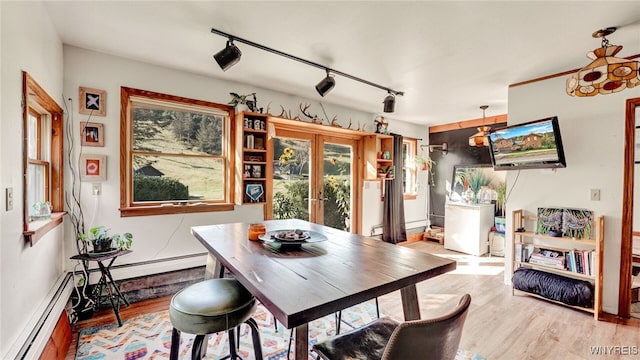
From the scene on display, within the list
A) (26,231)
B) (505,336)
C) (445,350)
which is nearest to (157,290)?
(26,231)

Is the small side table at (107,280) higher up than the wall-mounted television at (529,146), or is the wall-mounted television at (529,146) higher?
the wall-mounted television at (529,146)

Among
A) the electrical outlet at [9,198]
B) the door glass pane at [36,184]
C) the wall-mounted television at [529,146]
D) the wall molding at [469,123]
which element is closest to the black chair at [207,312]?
the electrical outlet at [9,198]

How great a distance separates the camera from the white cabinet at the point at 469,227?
461 cm

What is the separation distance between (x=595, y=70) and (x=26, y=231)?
384 centimetres

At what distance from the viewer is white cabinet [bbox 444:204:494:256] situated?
4.61m

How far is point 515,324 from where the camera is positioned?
245 centimetres

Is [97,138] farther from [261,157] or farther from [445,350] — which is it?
[445,350]

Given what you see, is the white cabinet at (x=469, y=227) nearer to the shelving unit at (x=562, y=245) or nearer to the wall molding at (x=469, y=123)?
the shelving unit at (x=562, y=245)

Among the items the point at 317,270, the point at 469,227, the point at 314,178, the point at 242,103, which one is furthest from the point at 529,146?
the point at 242,103

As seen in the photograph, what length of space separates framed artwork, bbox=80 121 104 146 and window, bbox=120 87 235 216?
0.17m

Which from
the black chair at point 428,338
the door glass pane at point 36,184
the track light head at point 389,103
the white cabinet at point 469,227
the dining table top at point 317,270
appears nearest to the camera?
the black chair at point 428,338

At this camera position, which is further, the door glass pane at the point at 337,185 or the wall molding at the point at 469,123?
the wall molding at the point at 469,123

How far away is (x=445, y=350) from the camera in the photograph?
34.6 inches

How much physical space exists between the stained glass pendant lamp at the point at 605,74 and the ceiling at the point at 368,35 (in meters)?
0.24
